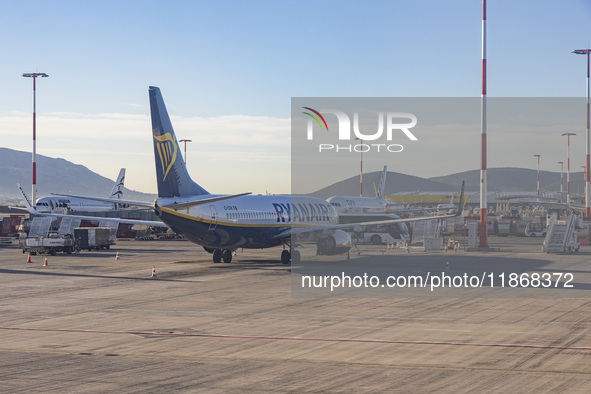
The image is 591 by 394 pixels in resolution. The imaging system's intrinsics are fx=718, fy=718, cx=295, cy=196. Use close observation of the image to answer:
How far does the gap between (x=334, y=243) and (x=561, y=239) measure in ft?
69.2

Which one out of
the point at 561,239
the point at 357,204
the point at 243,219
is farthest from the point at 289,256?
the point at 357,204

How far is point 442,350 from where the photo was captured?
63.8ft

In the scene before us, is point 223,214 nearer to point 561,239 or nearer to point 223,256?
point 223,256

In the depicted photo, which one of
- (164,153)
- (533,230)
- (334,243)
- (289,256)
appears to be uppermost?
(164,153)

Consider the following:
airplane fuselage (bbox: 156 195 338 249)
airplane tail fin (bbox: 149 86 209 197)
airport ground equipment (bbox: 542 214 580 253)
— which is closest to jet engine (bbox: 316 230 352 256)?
airplane fuselage (bbox: 156 195 338 249)

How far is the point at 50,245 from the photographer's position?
2317 inches

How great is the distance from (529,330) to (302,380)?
32.2 feet

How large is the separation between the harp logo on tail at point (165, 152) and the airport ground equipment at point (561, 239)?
106 ft

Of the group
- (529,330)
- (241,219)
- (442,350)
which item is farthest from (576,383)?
(241,219)

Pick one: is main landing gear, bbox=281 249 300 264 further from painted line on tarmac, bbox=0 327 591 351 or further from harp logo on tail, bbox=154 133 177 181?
painted line on tarmac, bbox=0 327 591 351

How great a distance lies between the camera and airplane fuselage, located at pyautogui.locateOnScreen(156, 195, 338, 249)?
42.8 meters

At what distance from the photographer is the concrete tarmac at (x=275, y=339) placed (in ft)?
52.5

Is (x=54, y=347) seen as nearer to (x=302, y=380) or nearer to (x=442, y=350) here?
(x=302, y=380)

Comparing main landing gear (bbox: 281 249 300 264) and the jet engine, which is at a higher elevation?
the jet engine
